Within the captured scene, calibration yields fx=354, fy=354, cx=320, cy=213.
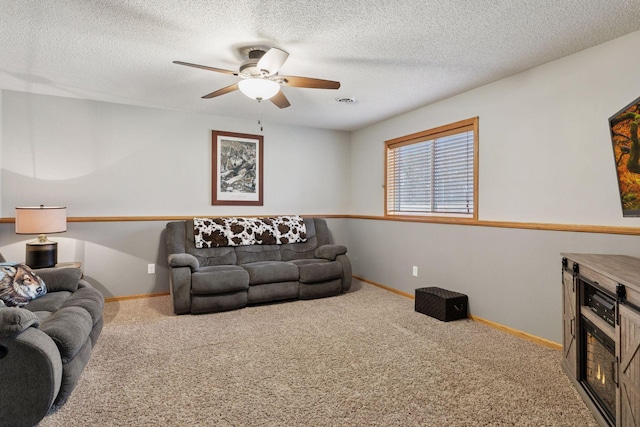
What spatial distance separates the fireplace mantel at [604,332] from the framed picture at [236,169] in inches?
149

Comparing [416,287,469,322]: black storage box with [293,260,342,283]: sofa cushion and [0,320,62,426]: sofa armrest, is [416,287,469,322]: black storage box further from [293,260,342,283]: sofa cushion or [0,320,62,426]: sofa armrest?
[0,320,62,426]: sofa armrest

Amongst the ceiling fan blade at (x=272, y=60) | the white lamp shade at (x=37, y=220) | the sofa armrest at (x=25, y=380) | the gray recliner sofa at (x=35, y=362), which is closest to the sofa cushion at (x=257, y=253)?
the white lamp shade at (x=37, y=220)

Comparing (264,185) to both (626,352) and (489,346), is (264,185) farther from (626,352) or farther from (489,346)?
(626,352)

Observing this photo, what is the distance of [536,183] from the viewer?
305cm

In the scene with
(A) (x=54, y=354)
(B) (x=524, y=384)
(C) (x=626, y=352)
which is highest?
(C) (x=626, y=352)

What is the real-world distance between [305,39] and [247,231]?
8.67 ft

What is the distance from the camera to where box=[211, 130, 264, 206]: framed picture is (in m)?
4.79

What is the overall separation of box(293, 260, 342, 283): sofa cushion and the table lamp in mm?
2535

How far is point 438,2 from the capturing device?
6.86 feet

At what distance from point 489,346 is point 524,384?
24.7 inches

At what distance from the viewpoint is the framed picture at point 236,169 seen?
479cm

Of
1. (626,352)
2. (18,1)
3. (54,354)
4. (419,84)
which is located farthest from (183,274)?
(626,352)

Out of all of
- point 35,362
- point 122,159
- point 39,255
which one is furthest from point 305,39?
point 39,255

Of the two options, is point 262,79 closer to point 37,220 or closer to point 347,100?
point 347,100
